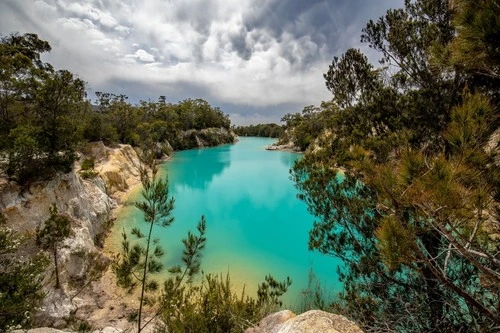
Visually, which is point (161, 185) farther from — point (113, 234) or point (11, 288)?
point (113, 234)

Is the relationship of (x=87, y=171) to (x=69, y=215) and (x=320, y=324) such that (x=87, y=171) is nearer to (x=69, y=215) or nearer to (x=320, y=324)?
(x=69, y=215)

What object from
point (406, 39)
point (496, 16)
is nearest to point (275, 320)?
point (496, 16)

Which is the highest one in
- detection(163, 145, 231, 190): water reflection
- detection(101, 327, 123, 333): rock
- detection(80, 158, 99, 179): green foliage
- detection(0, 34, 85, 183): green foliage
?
detection(0, 34, 85, 183): green foliage

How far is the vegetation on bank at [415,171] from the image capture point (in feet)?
6.89

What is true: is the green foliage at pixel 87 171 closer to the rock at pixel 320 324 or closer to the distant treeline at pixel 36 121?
the distant treeline at pixel 36 121

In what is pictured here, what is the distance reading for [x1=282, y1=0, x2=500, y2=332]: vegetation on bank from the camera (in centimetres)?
210

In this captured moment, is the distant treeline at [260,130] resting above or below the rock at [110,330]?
above

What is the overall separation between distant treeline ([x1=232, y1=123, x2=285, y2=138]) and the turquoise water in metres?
77.6

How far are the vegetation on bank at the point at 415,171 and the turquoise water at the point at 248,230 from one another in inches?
144

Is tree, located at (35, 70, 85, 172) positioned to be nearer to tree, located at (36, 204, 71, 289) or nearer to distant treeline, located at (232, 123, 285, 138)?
tree, located at (36, 204, 71, 289)

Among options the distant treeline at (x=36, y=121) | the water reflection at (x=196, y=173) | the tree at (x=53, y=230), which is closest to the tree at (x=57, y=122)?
the distant treeline at (x=36, y=121)

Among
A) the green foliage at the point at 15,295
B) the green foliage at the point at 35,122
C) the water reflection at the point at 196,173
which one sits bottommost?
the water reflection at the point at 196,173

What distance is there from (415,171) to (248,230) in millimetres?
10801

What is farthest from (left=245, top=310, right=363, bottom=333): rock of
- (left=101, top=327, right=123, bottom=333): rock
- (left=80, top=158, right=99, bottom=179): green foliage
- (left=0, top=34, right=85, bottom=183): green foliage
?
(left=80, top=158, right=99, bottom=179): green foliage
